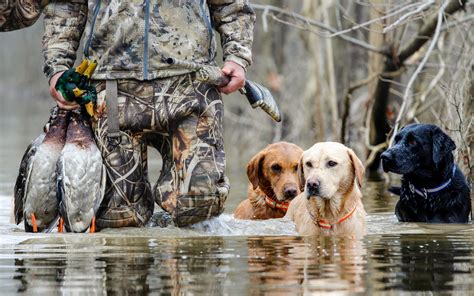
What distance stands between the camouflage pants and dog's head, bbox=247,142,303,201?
63.8 inches

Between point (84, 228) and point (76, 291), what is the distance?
2.60 meters

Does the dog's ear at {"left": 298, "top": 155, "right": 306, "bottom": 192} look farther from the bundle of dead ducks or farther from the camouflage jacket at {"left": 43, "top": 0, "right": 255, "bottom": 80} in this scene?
the bundle of dead ducks

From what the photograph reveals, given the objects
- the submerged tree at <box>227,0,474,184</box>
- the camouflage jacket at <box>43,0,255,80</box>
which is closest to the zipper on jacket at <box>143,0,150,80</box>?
the camouflage jacket at <box>43,0,255,80</box>

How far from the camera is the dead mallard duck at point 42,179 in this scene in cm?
855

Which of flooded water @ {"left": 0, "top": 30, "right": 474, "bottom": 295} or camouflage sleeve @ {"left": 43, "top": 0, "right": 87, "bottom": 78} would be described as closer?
flooded water @ {"left": 0, "top": 30, "right": 474, "bottom": 295}

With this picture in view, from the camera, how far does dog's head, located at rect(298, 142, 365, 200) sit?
29.6 feet

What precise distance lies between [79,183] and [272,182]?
260cm

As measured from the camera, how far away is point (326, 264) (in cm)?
694

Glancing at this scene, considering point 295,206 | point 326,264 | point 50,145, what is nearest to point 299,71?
point 295,206

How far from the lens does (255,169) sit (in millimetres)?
10617

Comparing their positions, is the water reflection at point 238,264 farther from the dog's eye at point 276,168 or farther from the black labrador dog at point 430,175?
the dog's eye at point 276,168

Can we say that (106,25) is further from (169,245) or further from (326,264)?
(326,264)

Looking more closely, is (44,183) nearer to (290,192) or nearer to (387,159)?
(290,192)

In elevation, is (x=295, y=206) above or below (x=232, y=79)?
below
